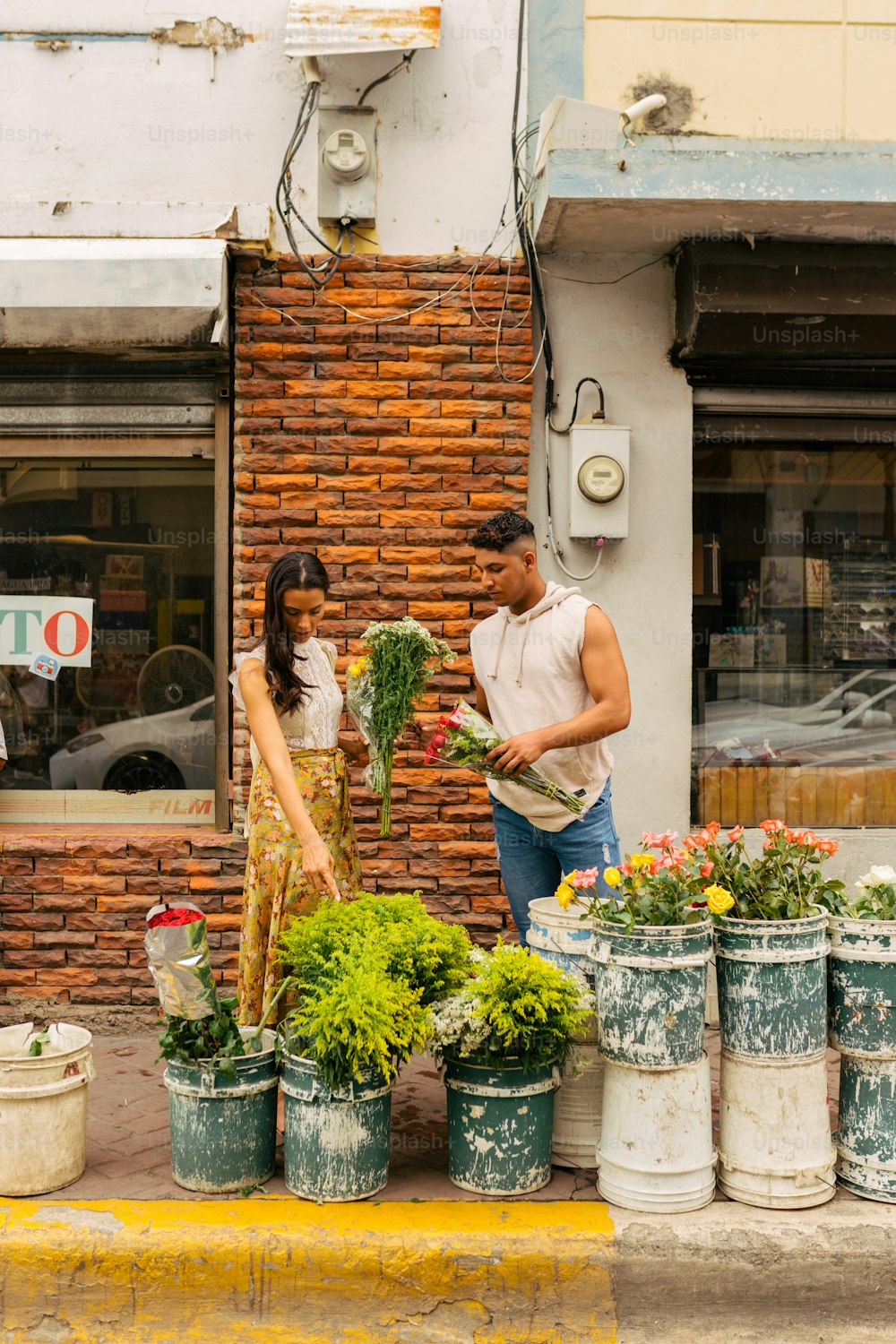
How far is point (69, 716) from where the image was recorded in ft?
19.6

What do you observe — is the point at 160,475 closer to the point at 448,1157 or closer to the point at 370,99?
the point at 370,99

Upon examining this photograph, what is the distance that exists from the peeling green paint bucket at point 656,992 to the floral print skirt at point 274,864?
114cm

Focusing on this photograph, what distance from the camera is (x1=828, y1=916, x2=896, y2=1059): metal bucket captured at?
3768mm

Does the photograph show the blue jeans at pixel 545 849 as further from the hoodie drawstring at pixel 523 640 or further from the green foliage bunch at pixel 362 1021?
the green foliage bunch at pixel 362 1021

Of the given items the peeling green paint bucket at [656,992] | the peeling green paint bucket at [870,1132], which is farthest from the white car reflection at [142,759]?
the peeling green paint bucket at [870,1132]

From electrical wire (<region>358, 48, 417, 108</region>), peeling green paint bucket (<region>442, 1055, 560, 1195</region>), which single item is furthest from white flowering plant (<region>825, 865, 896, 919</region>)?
electrical wire (<region>358, 48, 417, 108</region>)

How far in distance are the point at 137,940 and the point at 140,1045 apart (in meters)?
0.51

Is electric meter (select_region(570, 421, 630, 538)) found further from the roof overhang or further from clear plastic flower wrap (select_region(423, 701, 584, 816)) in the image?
clear plastic flower wrap (select_region(423, 701, 584, 816))

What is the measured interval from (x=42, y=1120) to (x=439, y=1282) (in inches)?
56.5

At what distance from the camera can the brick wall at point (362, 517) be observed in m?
5.61

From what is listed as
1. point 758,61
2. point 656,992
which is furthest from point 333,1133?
point 758,61

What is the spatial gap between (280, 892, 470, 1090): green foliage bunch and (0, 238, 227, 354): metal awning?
9.80 ft

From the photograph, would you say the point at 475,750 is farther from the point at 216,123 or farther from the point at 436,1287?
the point at 216,123

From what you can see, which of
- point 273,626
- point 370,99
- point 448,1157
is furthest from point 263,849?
point 370,99
